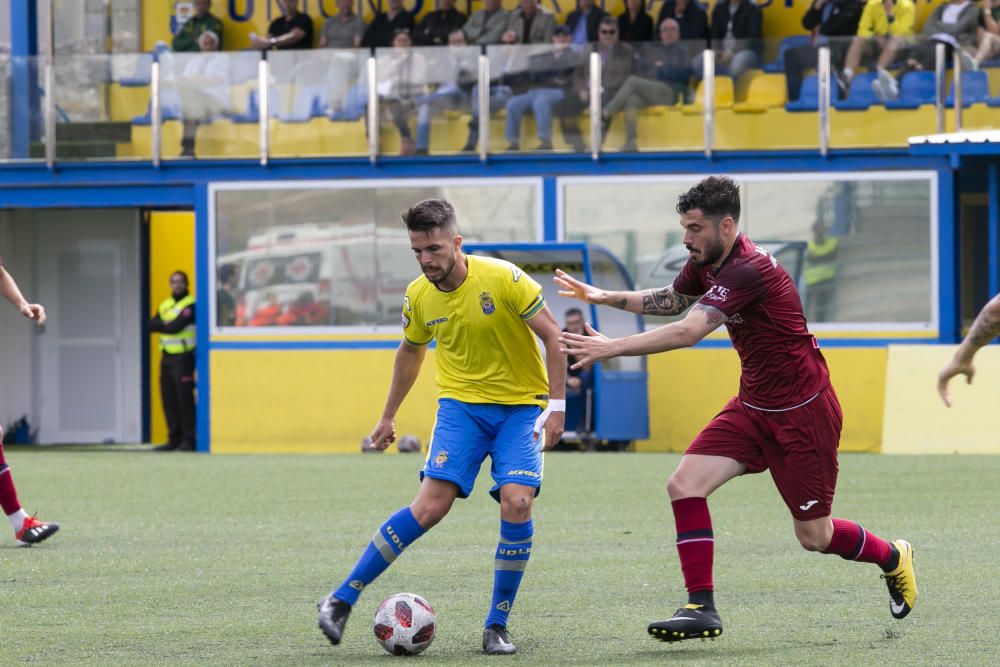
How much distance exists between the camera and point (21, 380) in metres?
23.2

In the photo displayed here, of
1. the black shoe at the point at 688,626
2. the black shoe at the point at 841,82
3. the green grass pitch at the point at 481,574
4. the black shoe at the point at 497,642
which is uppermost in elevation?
the black shoe at the point at 841,82

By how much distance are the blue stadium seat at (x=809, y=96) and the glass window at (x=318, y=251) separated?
3.31 meters

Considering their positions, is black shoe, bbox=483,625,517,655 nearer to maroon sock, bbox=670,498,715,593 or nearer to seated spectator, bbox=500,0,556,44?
maroon sock, bbox=670,498,715,593

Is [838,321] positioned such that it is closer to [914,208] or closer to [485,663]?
[914,208]

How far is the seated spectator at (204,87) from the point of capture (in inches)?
792

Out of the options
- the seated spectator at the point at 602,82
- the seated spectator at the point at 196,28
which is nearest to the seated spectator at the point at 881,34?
the seated spectator at the point at 602,82

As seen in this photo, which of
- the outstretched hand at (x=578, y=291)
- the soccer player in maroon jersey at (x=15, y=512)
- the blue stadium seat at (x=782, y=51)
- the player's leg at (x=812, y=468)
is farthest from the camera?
the blue stadium seat at (x=782, y=51)

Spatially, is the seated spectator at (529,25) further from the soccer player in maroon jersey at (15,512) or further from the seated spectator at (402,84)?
the soccer player in maroon jersey at (15,512)

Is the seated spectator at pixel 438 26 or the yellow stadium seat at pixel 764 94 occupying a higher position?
the seated spectator at pixel 438 26

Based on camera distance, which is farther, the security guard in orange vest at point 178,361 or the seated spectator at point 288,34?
the seated spectator at point 288,34

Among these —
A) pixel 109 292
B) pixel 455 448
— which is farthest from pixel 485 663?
pixel 109 292

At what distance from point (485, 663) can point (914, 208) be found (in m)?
14.1

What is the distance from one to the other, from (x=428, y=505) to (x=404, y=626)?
484mm

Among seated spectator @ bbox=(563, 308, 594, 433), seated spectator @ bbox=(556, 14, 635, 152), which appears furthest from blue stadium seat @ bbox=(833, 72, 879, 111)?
seated spectator @ bbox=(563, 308, 594, 433)
